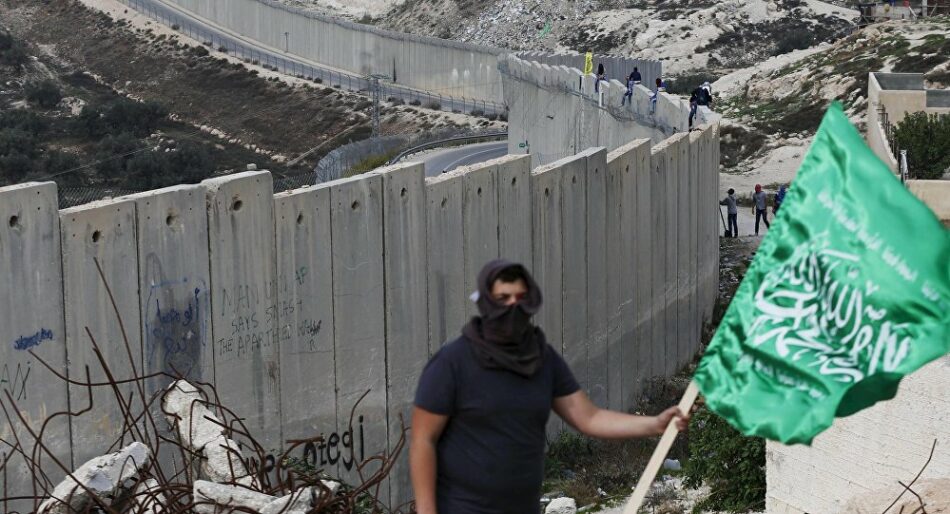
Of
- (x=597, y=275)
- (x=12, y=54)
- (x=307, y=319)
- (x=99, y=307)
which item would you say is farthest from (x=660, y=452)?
(x=12, y=54)

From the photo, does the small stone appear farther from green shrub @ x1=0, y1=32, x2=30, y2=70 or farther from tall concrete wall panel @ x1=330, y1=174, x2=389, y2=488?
green shrub @ x1=0, y1=32, x2=30, y2=70

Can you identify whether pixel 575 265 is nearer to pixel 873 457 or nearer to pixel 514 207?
pixel 514 207

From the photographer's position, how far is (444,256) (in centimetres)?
1435

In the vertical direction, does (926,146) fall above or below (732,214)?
above

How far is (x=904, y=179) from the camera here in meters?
18.3

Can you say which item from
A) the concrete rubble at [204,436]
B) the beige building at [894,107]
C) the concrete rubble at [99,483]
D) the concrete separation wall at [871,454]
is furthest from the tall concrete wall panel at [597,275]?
the concrete rubble at [99,483]

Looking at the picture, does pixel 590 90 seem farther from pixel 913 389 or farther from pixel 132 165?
pixel 132 165

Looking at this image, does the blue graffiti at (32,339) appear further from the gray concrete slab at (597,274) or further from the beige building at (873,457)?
the gray concrete slab at (597,274)

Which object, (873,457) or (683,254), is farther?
(683,254)

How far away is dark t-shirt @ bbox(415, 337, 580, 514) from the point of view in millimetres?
5457

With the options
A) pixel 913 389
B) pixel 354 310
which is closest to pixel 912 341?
pixel 913 389

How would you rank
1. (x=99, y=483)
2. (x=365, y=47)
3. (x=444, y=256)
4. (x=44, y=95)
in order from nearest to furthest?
1. (x=99, y=483)
2. (x=444, y=256)
3. (x=365, y=47)
4. (x=44, y=95)

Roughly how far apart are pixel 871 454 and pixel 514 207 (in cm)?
649

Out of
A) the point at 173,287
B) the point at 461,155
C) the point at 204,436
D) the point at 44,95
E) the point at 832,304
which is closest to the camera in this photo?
the point at 832,304
